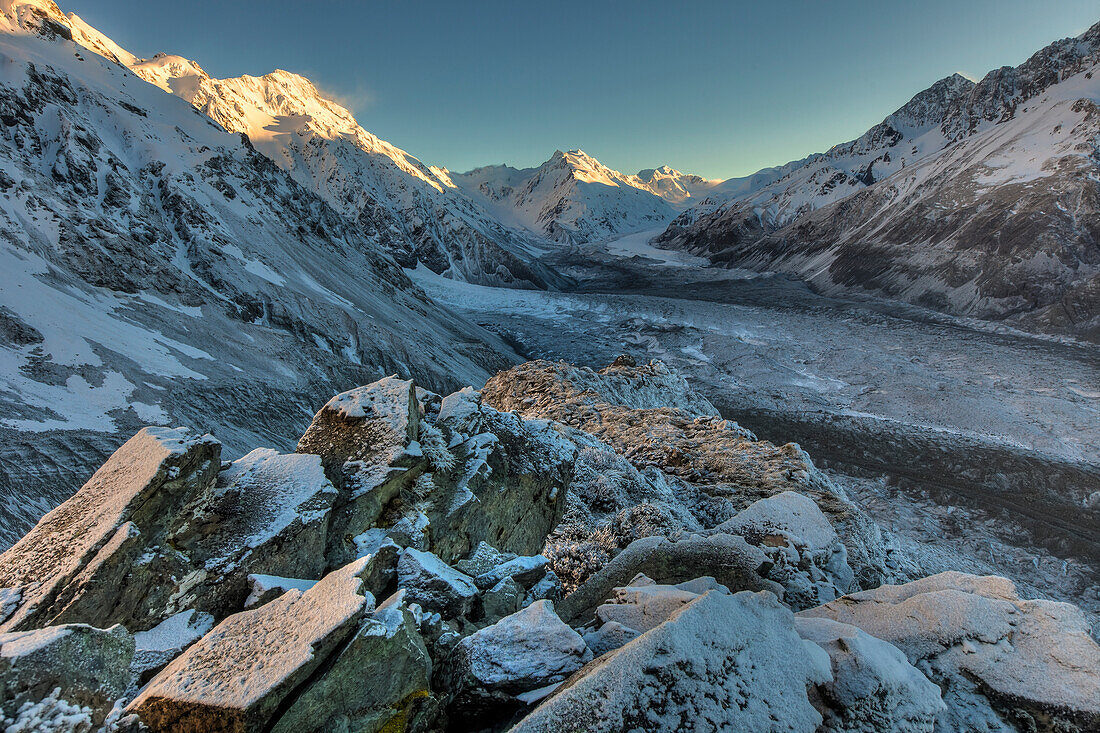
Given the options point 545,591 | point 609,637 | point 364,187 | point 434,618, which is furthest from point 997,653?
point 364,187

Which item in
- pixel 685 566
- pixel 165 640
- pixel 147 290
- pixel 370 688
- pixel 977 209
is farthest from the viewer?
pixel 977 209

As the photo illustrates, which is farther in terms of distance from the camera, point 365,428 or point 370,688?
point 365,428

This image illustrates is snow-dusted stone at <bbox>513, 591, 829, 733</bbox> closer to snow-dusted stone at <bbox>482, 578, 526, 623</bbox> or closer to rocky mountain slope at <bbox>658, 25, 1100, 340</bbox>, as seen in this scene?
snow-dusted stone at <bbox>482, 578, 526, 623</bbox>

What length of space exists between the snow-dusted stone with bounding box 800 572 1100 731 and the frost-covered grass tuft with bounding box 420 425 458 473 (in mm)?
6242

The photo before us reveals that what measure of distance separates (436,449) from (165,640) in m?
4.39

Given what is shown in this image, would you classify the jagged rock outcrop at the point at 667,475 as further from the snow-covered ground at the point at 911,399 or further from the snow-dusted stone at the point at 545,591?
the snow-covered ground at the point at 911,399

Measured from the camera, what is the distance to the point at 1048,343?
4300cm

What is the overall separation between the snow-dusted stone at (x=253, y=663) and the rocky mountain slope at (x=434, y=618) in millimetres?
18

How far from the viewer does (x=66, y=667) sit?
12.4ft

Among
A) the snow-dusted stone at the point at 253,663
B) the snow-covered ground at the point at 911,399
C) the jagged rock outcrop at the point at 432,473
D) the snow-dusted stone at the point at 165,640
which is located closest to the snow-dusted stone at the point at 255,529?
the snow-dusted stone at the point at 165,640

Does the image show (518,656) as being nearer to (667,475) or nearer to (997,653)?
(997,653)

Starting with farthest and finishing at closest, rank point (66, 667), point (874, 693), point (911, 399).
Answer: point (911, 399) → point (874, 693) → point (66, 667)

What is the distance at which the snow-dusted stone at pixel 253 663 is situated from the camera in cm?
372

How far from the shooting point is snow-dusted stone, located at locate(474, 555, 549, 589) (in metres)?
6.82
